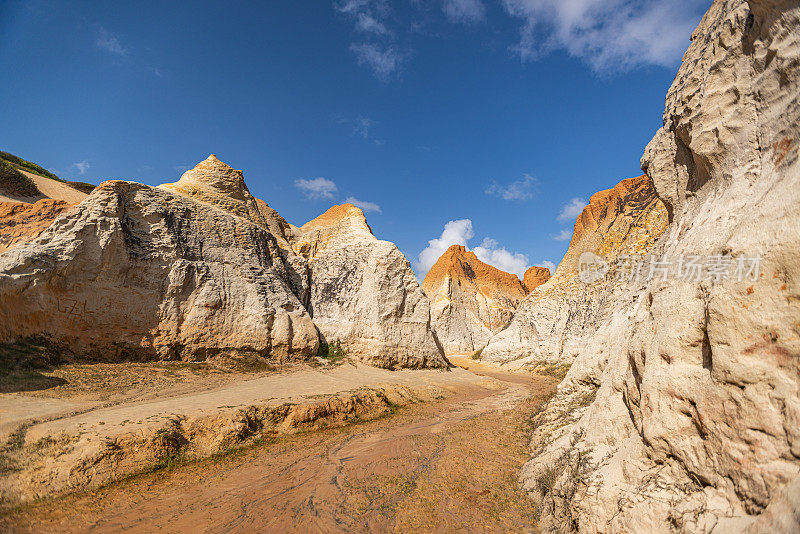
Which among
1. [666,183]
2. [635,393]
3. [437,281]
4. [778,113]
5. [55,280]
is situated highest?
[437,281]

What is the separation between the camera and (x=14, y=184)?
65.9ft

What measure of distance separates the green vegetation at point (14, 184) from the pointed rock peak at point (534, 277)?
236 feet

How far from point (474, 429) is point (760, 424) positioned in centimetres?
752

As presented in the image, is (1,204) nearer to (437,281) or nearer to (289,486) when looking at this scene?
(289,486)

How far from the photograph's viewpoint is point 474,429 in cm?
931

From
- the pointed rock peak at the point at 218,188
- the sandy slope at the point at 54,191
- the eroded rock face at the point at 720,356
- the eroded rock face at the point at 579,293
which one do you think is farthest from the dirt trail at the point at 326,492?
the sandy slope at the point at 54,191

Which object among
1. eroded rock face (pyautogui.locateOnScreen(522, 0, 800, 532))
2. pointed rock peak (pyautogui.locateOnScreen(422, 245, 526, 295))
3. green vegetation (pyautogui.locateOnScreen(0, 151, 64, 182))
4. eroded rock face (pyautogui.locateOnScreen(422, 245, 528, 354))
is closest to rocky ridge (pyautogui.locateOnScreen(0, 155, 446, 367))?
eroded rock face (pyautogui.locateOnScreen(522, 0, 800, 532))

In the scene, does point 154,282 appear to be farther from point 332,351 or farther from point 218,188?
point 332,351

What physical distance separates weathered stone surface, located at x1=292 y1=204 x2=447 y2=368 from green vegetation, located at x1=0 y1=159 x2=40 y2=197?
16.3 metres

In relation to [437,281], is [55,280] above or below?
below

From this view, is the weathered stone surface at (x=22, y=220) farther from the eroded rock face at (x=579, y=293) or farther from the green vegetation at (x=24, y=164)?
the eroded rock face at (x=579, y=293)

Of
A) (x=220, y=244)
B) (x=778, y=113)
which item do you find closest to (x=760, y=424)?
(x=778, y=113)

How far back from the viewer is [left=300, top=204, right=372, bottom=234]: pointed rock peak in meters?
24.8

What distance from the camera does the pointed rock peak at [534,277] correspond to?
71438mm
